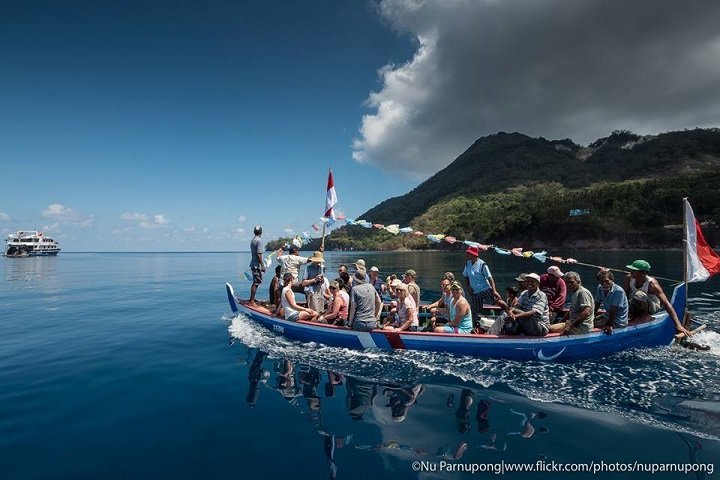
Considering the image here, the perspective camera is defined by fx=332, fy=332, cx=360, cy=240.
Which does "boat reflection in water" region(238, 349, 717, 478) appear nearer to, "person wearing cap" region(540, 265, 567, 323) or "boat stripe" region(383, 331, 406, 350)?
"boat stripe" region(383, 331, 406, 350)

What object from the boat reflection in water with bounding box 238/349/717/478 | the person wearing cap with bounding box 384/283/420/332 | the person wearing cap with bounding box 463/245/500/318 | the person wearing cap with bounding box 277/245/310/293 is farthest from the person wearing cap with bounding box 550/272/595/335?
the person wearing cap with bounding box 277/245/310/293

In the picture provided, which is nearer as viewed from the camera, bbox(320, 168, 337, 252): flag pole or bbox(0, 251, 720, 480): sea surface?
bbox(0, 251, 720, 480): sea surface

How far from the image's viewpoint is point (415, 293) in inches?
449

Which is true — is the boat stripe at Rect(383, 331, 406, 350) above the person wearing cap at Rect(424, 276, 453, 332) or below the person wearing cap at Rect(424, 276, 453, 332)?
below

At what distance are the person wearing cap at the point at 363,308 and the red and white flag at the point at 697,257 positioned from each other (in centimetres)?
994

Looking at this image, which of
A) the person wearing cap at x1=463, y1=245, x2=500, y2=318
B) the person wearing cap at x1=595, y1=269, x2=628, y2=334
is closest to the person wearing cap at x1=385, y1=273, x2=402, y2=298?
the person wearing cap at x1=463, y1=245, x2=500, y2=318

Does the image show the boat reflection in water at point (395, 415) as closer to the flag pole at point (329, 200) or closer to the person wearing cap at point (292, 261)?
the person wearing cap at point (292, 261)

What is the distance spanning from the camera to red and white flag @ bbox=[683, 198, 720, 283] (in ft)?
34.2

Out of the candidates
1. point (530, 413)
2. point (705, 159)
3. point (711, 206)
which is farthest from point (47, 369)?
point (705, 159)

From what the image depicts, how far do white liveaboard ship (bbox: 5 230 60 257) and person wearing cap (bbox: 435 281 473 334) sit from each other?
126211mm

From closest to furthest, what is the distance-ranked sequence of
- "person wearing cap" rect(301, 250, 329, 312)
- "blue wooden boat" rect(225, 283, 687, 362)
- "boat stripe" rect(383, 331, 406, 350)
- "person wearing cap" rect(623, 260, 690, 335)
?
"blue wooden boat" rect(225, 283, 687, 362), "person wearing cap" rect(623, 260, 690, 335), "boat stripe" rect(383, 331, 406, 350), "person wearing cap" rect(301, 250, 329, 312)

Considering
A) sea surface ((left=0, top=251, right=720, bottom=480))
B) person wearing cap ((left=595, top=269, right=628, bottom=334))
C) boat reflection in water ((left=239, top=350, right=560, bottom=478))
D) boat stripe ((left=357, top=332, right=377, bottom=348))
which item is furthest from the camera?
boat stripe ((left=357, top=332, right=377, bottom=348))

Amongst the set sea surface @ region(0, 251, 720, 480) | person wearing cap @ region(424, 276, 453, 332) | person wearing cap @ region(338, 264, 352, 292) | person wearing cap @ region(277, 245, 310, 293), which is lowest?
sea surface @ region(0, 251, 720, 480)

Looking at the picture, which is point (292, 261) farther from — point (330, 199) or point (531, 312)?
point (531, 312)
